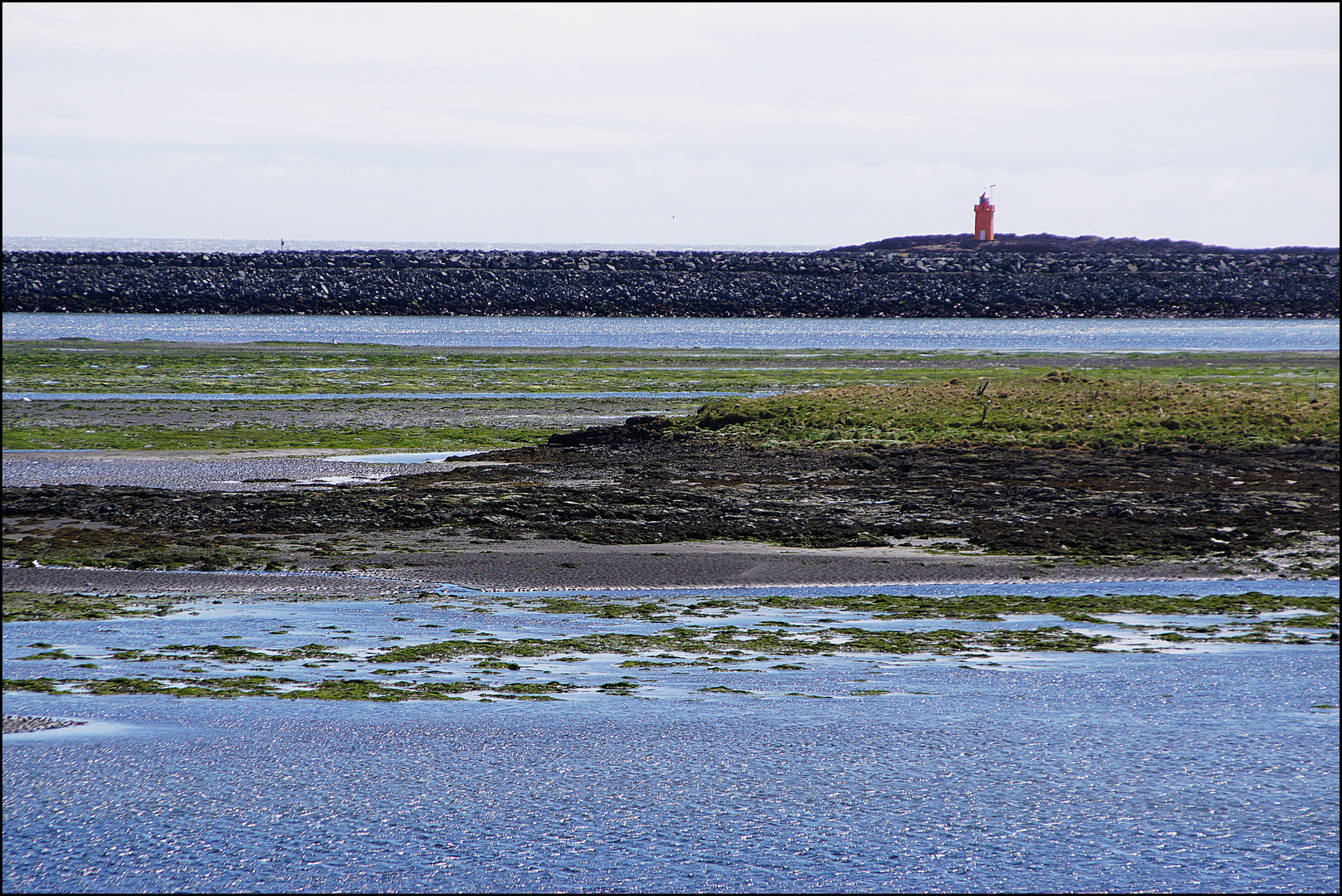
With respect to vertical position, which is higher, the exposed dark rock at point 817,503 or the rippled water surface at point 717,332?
the rippled water surface at point 717,332

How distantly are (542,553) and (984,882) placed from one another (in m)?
9.94

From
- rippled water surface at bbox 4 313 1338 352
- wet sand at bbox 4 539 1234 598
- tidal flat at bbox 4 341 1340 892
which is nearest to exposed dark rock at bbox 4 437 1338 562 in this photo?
tidal flat at bbox 4 341 1340 892

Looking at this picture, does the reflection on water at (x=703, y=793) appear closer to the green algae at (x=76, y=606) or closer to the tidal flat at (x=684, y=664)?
the tidal flat at (x=684, y=664)

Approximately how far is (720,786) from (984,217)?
120m

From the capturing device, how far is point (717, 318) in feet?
293

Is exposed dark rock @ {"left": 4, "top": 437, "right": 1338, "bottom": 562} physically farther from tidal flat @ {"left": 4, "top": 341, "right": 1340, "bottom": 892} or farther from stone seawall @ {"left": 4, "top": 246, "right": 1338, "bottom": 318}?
stone seawall @ {"left": 4, "top": 246, "right": 1338, "bottom": 318}

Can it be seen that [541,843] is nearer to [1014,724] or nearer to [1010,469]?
[1014,724]

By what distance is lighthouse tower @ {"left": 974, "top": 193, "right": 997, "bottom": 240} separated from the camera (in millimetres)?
121000

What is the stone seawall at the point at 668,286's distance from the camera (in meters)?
88.4

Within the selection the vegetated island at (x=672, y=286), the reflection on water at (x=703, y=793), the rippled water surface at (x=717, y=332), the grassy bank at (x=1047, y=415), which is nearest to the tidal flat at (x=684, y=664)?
the reflection on water at (x=703, y=793)

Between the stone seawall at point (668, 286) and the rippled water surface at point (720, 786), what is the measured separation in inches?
3156

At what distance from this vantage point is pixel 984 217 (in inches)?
4779

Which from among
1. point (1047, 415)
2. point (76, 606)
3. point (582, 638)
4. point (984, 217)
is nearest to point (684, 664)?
point (582, 638)

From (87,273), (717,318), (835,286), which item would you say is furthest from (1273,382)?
(87,273)
